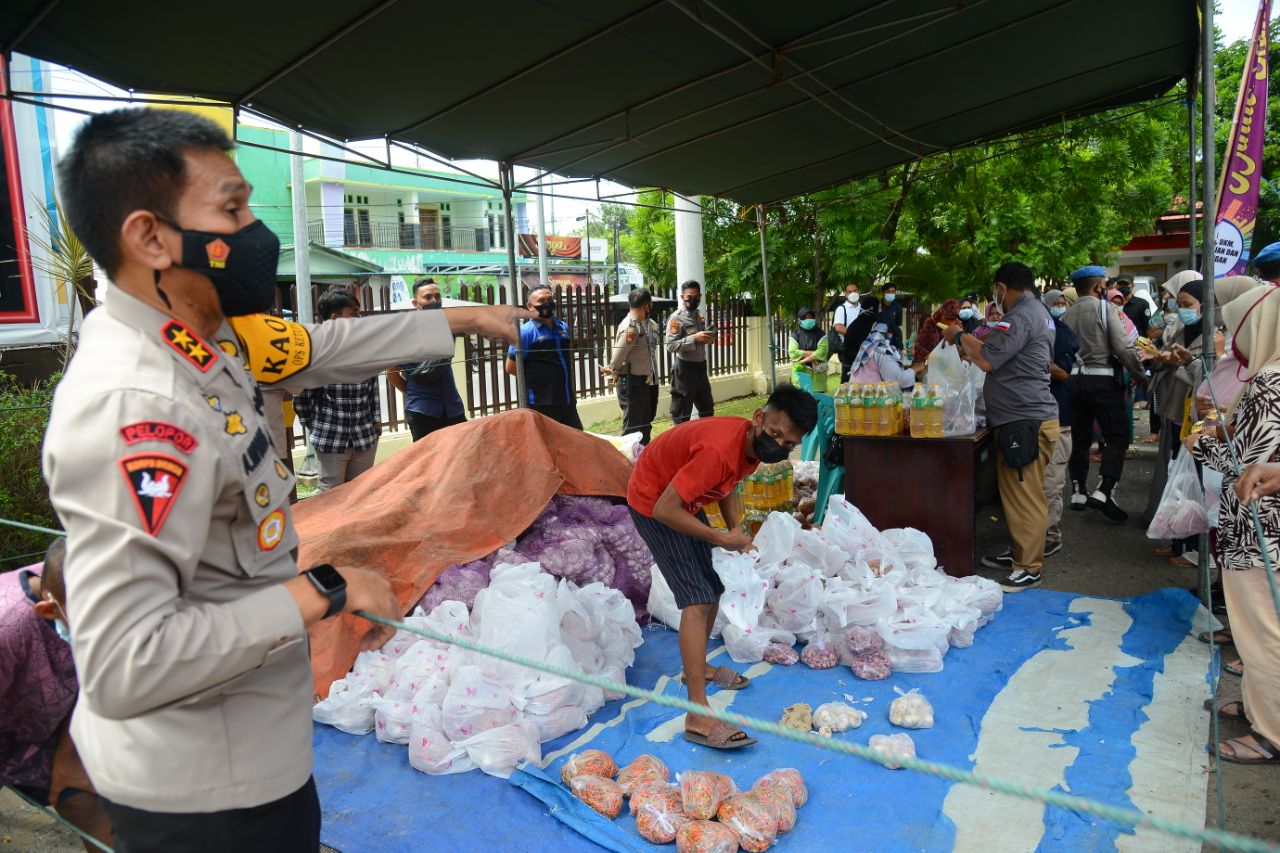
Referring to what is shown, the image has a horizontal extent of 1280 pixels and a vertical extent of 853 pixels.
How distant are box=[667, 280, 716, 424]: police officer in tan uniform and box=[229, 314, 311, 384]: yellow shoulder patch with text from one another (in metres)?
6.94

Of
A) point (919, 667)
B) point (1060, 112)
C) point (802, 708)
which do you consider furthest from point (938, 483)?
point (1060, 112)

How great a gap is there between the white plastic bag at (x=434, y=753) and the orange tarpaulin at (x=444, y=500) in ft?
2.16

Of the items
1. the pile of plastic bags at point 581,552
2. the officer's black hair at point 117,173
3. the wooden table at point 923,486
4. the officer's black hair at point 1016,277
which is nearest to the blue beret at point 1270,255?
the officer's black hair at point 1016,277

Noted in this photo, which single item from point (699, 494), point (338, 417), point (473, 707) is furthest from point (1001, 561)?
point (338, 417)

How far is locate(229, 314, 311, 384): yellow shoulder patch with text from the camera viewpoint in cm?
154

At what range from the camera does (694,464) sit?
3438mm

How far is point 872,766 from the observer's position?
324 centimetres

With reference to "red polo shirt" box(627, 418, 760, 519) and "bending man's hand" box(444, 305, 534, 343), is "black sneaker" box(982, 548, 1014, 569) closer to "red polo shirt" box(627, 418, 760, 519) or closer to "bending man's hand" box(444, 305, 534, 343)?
"red polo shirt" box(627, 418, 760, 519)

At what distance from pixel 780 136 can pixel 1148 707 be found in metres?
5.16

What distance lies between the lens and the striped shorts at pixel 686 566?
3.63 metres

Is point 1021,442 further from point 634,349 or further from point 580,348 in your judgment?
point 580,348

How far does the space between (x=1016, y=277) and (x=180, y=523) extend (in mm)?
5137

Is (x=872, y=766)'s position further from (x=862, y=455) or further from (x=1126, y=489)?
(x=1126, y=489)

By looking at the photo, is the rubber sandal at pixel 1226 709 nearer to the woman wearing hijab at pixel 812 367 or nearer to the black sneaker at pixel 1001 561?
the black sneaker at pixel 1001 561
